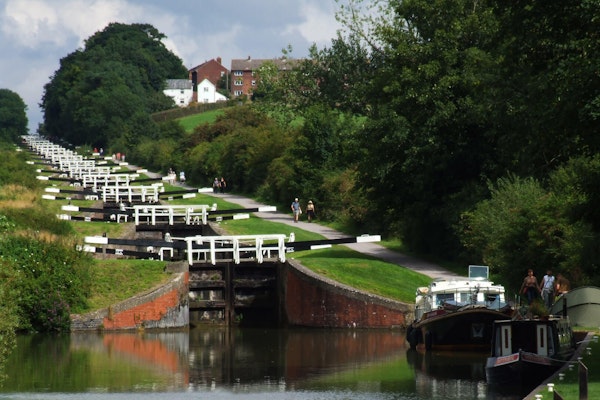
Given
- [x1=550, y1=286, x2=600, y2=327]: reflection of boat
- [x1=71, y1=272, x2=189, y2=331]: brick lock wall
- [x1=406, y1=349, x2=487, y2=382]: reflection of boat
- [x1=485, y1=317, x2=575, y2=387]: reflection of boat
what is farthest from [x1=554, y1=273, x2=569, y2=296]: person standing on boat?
[x1=71, y1=272, x2=189, y2=331]: brick lock wall

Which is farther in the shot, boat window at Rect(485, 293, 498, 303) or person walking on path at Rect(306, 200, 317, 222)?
person walking on path at Rect(306, 200, 317, 222)

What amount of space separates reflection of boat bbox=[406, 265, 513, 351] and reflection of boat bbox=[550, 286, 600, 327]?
161cm

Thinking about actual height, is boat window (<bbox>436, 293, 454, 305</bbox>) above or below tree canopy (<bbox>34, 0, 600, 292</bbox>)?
below

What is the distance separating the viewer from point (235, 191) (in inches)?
3716

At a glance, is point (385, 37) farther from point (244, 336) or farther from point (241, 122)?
point (241, 122)

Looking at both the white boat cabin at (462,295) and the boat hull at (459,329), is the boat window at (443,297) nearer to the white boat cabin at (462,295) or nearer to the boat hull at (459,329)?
the white boat cabin at (462,295)

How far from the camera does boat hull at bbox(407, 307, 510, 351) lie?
119 ft

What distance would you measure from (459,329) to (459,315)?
629mm

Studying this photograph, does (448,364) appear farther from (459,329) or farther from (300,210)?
(300,210)

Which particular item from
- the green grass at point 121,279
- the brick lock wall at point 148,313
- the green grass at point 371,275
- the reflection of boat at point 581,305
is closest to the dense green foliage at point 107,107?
the green grass at point 371,275

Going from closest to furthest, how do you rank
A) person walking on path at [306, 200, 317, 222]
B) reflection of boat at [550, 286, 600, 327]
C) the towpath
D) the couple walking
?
reflection of boat at [550, 286, 600, 327]
the towpath
the couple walking
person walking on path at [306, 200, 317, 222]

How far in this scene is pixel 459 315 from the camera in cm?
3656

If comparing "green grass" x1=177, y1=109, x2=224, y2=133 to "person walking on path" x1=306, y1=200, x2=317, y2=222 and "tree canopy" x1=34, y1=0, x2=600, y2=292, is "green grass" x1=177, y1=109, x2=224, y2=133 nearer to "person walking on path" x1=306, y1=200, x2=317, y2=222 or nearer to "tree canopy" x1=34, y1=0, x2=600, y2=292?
"tree canopy" x1=34, y1=0, x2=600, y2=292

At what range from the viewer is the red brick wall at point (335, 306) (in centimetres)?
4328
